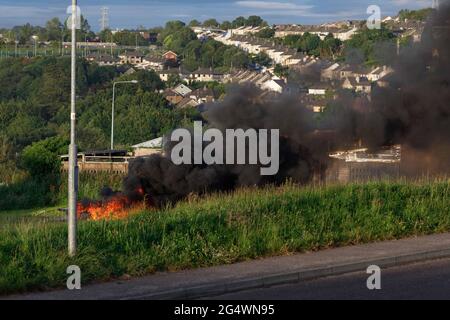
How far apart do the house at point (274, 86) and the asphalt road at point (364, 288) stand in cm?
1934

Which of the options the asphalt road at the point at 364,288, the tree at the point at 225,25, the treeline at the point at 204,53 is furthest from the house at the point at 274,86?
the tree at the point at 225,25

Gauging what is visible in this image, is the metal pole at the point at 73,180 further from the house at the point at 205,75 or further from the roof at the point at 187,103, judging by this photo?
the house at the point at 205,75

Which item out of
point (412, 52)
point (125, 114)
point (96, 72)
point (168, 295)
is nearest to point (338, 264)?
Result: point (168, 295)

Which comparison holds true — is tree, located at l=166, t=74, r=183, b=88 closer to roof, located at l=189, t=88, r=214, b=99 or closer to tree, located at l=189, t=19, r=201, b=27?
roof, located at l=189, t=88, r=214, b=99

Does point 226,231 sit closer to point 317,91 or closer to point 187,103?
point 317,91

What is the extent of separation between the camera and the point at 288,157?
27875 millimetres

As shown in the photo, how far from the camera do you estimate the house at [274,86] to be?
32150 millimetres

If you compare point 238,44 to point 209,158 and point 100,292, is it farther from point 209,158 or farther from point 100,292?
point 100,292

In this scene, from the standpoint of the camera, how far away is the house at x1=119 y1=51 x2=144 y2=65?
121275 mm

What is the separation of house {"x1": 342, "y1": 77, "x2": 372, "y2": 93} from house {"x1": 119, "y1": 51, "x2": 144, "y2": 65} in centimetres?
8784

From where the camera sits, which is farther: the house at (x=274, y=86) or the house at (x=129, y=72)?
the house at (x=129, y=72)

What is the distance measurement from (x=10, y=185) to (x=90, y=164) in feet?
14.5

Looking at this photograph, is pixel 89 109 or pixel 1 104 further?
pixel 1 104

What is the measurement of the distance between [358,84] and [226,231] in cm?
1940
